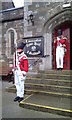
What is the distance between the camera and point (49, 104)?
19.6 ft

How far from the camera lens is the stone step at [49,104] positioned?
545 centimetres

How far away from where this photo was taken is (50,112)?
5.59 meters

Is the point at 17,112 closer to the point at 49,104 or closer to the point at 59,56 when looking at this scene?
the point at 49,104

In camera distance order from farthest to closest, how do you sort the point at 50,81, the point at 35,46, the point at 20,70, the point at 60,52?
the point at 35,46 → the point at 60,52 → the point at 50,81 → the point at 20,70

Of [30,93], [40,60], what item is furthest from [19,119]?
[40,60]

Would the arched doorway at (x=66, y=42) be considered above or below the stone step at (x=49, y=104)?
above

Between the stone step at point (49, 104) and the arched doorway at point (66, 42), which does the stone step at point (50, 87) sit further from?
the arched doorway at point (66, 42)

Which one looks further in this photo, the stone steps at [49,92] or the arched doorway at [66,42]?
the arched doorway at [66,42]

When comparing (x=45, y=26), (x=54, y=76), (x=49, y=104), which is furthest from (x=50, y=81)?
(x=45, y=26)

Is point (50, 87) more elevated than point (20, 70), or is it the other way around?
point (20, 70)

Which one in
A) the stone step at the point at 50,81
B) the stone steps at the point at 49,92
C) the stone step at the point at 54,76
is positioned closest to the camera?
the stone steps at the point at 49,92

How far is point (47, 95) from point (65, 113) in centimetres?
196

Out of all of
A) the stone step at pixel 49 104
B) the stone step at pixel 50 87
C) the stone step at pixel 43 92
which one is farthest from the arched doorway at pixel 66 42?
the stone step at pixel 49 104

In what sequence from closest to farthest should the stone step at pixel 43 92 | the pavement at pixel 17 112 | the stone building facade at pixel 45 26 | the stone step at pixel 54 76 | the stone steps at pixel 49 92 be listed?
the pavement at pixel 17 112
the stone steps at pixel 49 92
the stone step at pixel 43 92
the stone step at pixel 54 76
the stone building facade at pixel 45 26
